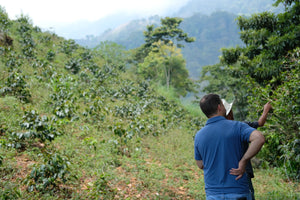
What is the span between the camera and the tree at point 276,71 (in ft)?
15.6

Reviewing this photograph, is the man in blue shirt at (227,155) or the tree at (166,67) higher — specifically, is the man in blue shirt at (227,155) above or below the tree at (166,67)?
below

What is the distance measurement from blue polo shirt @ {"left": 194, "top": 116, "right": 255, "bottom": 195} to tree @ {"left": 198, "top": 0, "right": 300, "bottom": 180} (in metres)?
2.46

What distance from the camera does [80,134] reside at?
7176 mm

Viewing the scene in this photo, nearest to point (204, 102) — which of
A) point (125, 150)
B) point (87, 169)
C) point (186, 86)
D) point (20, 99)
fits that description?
point (87, 169)

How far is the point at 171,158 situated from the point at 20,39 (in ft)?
41.7

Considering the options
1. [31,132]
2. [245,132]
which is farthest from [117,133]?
[245,132]

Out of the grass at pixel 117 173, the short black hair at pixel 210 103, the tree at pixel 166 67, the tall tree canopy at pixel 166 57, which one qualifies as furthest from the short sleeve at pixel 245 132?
the tall tree canopy at pixel 166 57

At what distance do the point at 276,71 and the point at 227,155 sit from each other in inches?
246

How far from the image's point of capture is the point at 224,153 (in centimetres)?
207

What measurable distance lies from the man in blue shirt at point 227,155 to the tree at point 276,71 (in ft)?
8.05

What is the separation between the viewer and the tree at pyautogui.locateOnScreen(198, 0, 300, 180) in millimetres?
4742

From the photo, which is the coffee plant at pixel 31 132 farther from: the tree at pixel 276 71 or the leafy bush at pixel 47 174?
the tree at pixel 276 71

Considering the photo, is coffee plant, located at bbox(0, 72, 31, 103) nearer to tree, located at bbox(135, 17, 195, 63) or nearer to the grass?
the grass

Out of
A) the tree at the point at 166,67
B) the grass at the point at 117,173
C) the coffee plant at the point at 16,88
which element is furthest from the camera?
the tree at the point at 166,67
